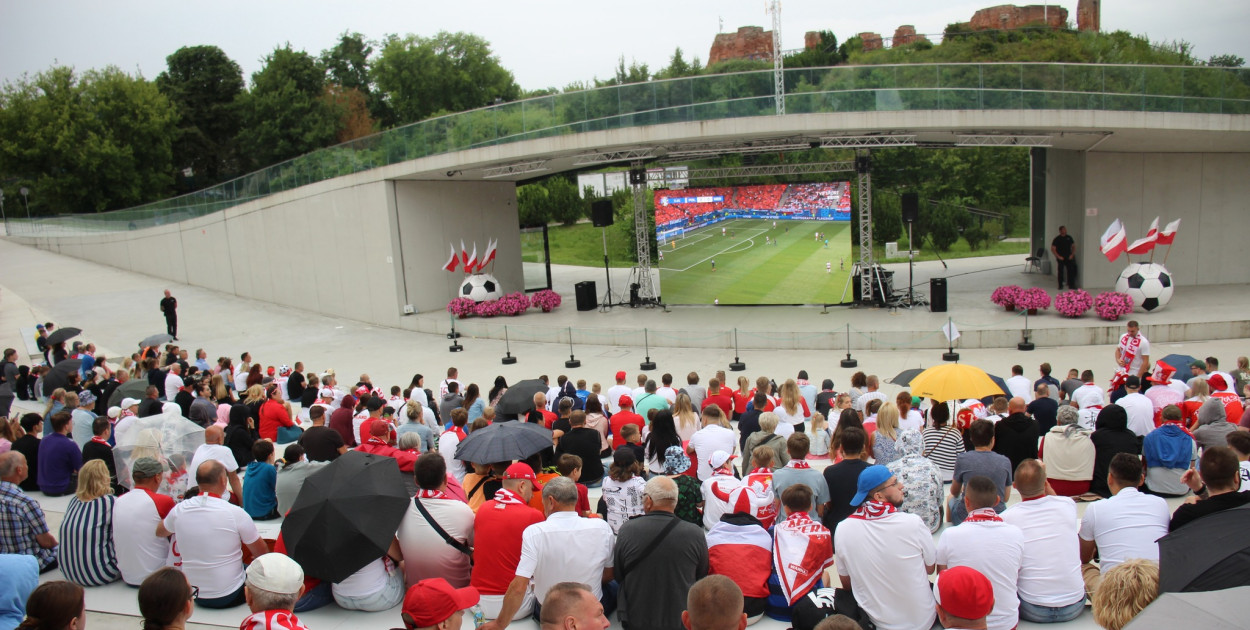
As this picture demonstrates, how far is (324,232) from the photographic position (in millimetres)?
28031

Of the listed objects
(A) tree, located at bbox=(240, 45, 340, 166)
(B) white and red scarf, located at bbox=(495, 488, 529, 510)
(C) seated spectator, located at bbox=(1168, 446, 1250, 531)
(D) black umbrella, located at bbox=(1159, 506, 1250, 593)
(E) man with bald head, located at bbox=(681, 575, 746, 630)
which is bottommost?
(B) white and red scarf, located at bbox=(495, 488, 529, 510)

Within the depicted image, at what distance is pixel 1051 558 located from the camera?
16.9ft

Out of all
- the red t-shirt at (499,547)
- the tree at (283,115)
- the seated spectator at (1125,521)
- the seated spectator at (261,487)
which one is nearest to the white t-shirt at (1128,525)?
the seated spectator at (1125,521)

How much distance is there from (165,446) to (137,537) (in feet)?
8.74

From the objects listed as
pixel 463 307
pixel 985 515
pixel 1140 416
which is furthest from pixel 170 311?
pixel 985 515

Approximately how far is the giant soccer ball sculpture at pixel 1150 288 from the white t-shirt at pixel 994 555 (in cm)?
1728

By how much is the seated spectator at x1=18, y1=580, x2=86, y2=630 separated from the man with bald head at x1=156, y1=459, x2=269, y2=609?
1876 millimetres

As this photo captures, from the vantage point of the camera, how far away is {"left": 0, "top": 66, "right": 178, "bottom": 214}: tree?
157ft

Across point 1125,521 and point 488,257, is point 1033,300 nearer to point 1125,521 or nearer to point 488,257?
point 488,257

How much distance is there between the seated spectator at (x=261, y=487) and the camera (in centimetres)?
762

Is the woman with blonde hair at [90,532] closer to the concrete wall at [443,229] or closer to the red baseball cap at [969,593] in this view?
the red baseball cap at [969,593]

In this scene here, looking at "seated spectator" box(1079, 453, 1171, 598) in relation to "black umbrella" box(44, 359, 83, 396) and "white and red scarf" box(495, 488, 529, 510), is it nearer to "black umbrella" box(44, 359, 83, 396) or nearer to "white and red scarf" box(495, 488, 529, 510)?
"white and red scarf" box(495, 488, 529, 510)

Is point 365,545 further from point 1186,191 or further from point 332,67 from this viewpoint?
point 332,67

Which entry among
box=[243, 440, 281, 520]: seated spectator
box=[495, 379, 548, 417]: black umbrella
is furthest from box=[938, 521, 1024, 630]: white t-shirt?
box=[495, 379, 548, 417]: black umbrella
